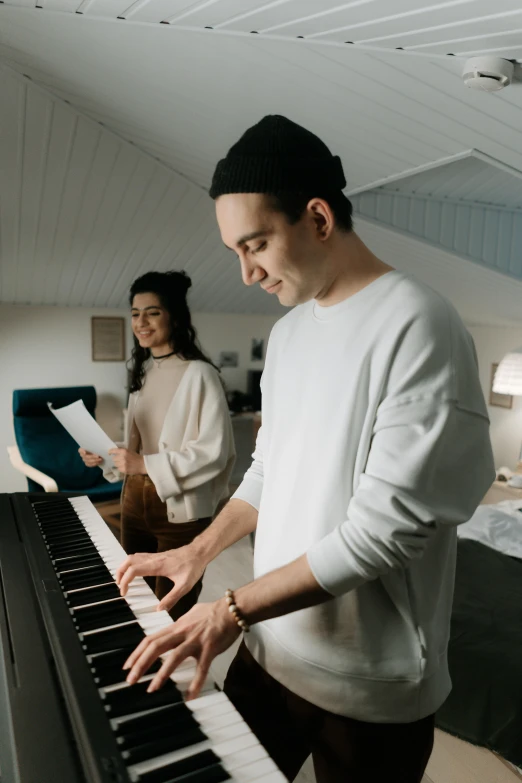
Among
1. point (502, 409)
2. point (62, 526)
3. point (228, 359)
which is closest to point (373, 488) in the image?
point (62, 526)

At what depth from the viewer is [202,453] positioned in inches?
73.8

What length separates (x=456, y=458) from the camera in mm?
761

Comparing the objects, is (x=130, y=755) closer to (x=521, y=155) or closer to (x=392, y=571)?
(x=392, y=571)

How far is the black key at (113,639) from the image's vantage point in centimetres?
90

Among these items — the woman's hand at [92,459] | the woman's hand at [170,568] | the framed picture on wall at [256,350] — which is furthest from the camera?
the framed picture on wall at [256,350]

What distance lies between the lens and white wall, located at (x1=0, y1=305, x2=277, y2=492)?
4.50 metres

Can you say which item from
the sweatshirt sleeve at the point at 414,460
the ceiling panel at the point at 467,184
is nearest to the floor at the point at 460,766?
the sweatshirt sleeve at the point at 414,460

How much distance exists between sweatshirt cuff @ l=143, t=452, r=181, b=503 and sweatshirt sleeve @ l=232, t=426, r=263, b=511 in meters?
0.73

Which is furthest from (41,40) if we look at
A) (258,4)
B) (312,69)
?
(258,4)

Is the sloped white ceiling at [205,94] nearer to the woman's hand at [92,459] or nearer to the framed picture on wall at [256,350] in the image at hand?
the woman's hand at [92,459]

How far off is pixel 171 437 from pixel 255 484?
0.88 meters

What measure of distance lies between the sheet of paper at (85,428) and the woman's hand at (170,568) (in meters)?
0.91

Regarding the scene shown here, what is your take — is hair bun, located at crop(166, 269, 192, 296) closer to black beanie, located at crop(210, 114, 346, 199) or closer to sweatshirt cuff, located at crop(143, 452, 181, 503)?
sweatshirt cuff, located at crop(143, 452, 181, 503)

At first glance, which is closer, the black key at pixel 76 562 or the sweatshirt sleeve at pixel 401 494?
the sweatshirt sleeve at pixel 401 494
